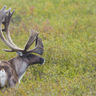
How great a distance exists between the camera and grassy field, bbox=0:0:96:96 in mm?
7648

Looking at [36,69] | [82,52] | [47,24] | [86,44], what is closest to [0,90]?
[36,69]

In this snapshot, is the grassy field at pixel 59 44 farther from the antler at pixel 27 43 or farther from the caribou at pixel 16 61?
the antler at pixel 27 43

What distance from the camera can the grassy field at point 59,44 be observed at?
25.1 ft

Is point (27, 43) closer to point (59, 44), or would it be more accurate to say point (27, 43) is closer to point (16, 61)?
point (16, 61)

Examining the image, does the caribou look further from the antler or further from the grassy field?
the grassy field

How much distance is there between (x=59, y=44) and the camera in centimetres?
1090

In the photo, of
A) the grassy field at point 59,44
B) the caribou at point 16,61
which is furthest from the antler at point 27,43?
the grassy field at point 59,44

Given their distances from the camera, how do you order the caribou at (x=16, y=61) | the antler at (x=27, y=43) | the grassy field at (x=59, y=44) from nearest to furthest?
the caribou at (x=16, y=61), the grassy field at (x=59, y=44), the antler at (x=27, y=43)

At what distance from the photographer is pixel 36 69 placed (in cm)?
943

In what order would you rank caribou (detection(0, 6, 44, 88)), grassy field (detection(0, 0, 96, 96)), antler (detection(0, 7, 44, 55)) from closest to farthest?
caribou (detection(0, 6, 44, 88)) → grassy field (detection(0, 0, 96, 96)) → antler (detection(0, 7, 44, 55))

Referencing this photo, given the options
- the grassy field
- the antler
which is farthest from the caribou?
the grassy field

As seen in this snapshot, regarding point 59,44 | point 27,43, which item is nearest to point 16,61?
point 27,43

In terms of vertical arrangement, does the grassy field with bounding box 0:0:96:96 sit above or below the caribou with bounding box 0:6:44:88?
below

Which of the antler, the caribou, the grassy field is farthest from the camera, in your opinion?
the antler
